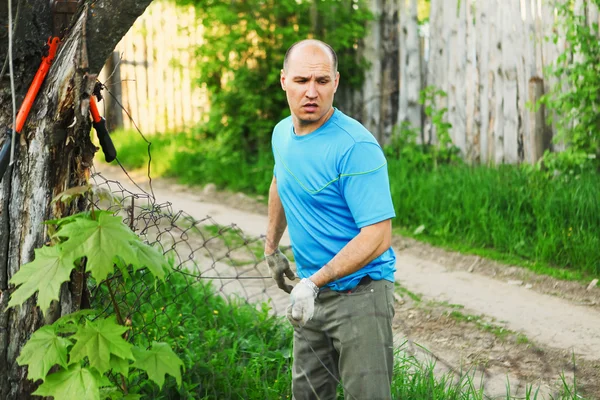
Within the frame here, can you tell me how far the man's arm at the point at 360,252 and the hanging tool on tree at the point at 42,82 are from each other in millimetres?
985

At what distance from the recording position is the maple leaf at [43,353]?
2.30 m

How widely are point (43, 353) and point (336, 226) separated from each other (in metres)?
1.11

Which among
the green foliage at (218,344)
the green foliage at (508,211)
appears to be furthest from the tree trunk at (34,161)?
the green foliage at (508,211)

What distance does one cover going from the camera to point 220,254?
6.52 m

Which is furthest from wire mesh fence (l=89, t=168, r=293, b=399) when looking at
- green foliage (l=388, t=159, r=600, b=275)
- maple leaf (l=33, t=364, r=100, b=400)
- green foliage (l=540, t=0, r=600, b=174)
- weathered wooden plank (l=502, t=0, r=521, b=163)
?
weathered wooden plank (l=502, t=0, r=521, b=163)

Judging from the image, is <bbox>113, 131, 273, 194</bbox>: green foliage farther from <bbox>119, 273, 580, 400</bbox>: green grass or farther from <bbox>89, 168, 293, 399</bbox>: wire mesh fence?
<bbox>119, 273, 580, 400</bbox>: green grass

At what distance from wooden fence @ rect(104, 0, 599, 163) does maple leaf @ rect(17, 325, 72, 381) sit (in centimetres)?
563

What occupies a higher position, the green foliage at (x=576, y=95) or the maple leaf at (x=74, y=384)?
the green foliage at (x=576, y=95)

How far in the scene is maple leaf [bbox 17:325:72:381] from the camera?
2305mm

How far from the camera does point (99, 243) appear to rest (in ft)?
7.38

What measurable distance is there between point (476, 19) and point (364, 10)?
1658 millimetres

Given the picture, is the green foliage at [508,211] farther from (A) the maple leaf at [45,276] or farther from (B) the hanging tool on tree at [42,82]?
(A) the maple leaf at [45,276]

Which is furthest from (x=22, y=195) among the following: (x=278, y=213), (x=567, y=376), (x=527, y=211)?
(x=527, y=211)

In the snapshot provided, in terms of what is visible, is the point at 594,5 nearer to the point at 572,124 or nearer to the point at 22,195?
the point at 572,124
